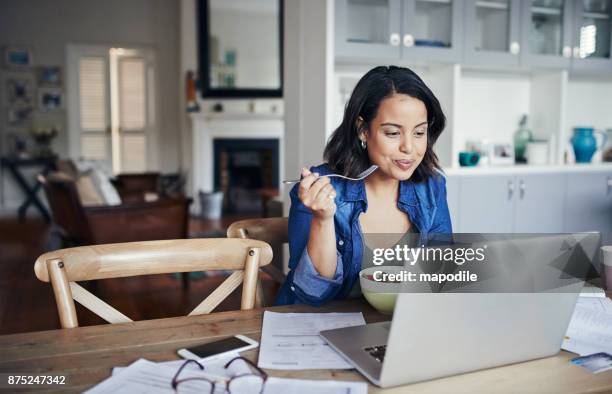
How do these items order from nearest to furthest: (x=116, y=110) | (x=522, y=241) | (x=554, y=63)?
(x=522, y=241)
(x=554, y=63)
(x=116, y=110)

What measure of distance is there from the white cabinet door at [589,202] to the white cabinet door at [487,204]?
1.64 feet

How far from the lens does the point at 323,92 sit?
305 cm

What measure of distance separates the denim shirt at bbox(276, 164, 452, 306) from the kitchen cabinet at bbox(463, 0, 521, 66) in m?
2.18

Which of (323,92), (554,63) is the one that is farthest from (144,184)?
(554,63)

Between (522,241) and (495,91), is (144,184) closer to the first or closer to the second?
(495,91)

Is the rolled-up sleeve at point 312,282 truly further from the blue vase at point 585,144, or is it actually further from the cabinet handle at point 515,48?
the blue vase at point 585,144

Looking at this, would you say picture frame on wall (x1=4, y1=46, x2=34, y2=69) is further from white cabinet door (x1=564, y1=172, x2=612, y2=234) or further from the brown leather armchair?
white cabinet door (x1=564, y1=172, x2=612, y2=234)

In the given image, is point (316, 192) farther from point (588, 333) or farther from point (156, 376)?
point (588, 333)

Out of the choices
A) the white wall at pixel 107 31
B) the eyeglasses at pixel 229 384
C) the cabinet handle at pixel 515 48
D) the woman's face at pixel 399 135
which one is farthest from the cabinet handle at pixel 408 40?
the white wall at pixel 107 31

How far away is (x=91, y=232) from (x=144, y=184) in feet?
8.99

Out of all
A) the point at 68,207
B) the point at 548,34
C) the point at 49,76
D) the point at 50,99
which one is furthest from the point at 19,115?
the point at 548,34

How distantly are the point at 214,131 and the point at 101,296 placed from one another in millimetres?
3679

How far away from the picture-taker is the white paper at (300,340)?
954 mm

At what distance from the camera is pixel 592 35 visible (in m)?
3.95
